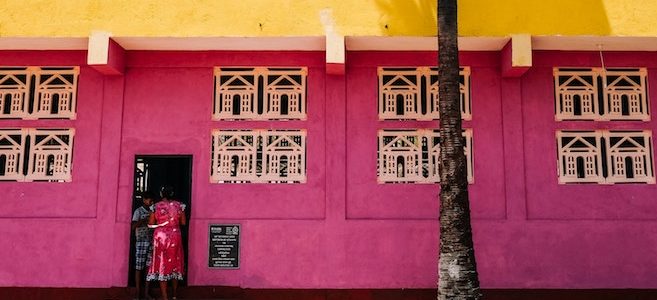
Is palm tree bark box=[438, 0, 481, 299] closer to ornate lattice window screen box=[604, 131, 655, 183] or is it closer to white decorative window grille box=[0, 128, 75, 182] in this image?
ornate lattice window screen box=[604, 131, 655, 183]

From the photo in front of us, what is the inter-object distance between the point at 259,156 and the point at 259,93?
0.99 m

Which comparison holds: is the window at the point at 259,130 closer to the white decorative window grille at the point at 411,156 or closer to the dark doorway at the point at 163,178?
the dark doorway at the point at 163,178

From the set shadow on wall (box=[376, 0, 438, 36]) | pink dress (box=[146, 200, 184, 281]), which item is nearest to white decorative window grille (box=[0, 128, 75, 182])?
pink dress (box=[146, 200, 184, 281])

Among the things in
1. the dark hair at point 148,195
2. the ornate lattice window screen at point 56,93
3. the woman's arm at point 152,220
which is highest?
the ornate lattice window screen at point 56,93

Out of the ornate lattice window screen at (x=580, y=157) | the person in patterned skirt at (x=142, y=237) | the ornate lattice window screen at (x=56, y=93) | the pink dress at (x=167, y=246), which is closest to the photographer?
the pink dress at (x=167, y=246)

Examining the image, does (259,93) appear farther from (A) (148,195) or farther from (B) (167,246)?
(B) (167,246)

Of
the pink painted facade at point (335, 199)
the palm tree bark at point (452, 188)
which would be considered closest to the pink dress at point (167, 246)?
the pink painted facade at point (335, 199)

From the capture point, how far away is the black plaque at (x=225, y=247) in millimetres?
9688

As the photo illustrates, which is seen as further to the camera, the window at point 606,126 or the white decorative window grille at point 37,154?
the white decorative window grille at point 37,154

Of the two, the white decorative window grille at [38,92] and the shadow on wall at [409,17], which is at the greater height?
the shadow on wall at [409,17]

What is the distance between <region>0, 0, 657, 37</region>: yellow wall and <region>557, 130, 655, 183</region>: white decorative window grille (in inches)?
62.5

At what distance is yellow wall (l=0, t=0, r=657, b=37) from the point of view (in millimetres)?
9312

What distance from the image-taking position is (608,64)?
33.0 ft

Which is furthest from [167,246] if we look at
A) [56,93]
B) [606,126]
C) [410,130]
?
[606,126]
